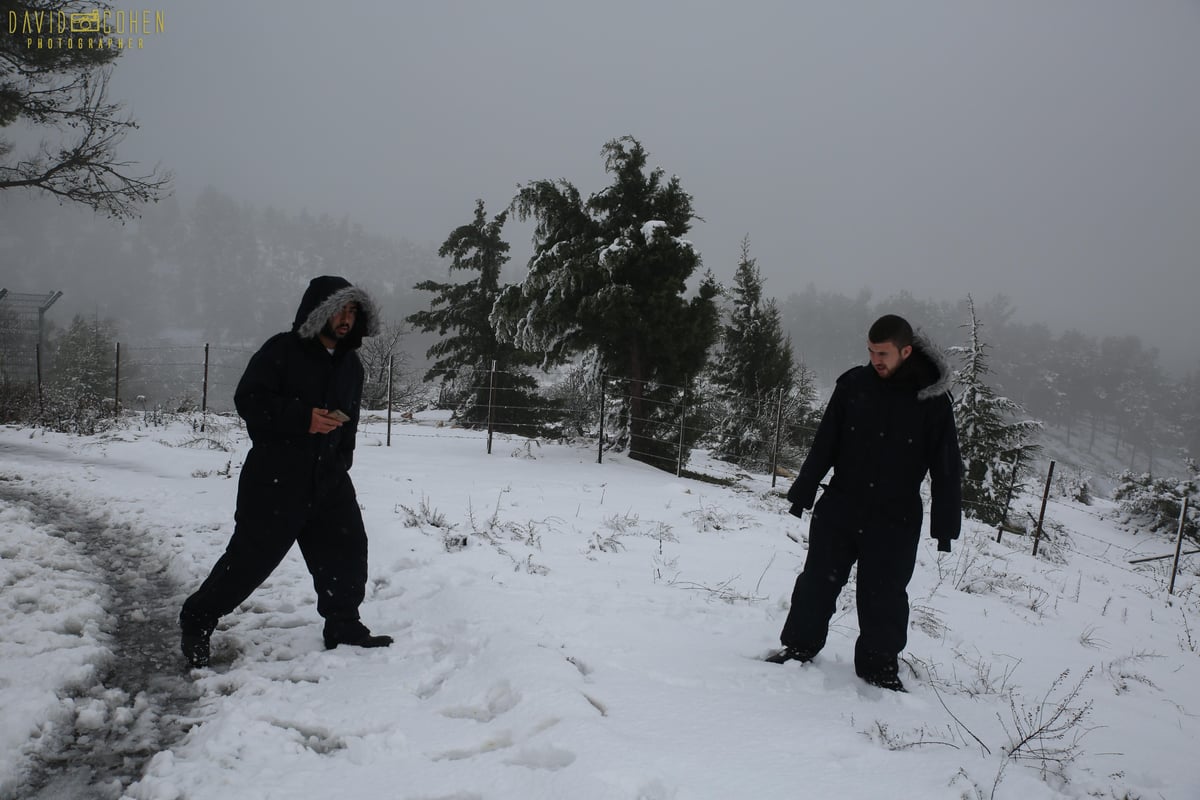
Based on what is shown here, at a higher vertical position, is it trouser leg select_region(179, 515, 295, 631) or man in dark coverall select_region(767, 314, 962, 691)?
man in dark coverall select_region(767, 314, 962, 691)

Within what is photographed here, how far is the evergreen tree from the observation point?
41.1ft

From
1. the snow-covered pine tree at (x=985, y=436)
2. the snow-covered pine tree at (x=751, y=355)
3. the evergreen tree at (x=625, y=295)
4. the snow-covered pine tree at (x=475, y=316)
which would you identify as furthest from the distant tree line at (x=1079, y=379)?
the evergreen tree at (x=625, y=295)

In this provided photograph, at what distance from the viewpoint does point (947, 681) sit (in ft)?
11.4

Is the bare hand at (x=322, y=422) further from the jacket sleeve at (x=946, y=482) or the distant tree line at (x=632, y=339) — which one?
the jacket sleeve at (x=946, y=482)

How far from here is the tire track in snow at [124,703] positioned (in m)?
2.21

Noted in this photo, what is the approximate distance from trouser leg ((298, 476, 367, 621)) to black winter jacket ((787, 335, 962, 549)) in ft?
8.94

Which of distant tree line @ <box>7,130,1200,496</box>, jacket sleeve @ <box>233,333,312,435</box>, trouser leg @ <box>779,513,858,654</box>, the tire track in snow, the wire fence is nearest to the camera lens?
the tire track in snow

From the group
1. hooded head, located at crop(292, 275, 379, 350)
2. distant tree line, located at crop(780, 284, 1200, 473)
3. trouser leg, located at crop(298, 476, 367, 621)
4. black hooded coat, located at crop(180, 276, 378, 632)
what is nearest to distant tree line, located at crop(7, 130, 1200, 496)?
hooded head, located at crop(292, 275, 379, 350)

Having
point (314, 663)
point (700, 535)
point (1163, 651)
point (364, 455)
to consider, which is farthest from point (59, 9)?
point (1163, 651)

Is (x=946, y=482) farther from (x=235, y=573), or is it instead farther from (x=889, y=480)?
(x=235, y=573)

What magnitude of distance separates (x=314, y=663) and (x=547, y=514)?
12.9 ft

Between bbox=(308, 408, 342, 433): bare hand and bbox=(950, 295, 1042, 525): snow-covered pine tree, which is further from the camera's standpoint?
bbox=(950, 295, 1042, 525): snow-covered pine tree

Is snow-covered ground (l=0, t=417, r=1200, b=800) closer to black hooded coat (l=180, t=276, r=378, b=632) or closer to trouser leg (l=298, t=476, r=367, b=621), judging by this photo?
trouser leg (l=298, t=476, r=367, b=621)

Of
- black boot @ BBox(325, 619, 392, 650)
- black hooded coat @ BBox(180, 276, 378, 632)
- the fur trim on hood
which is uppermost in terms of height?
the fur trim on hood
